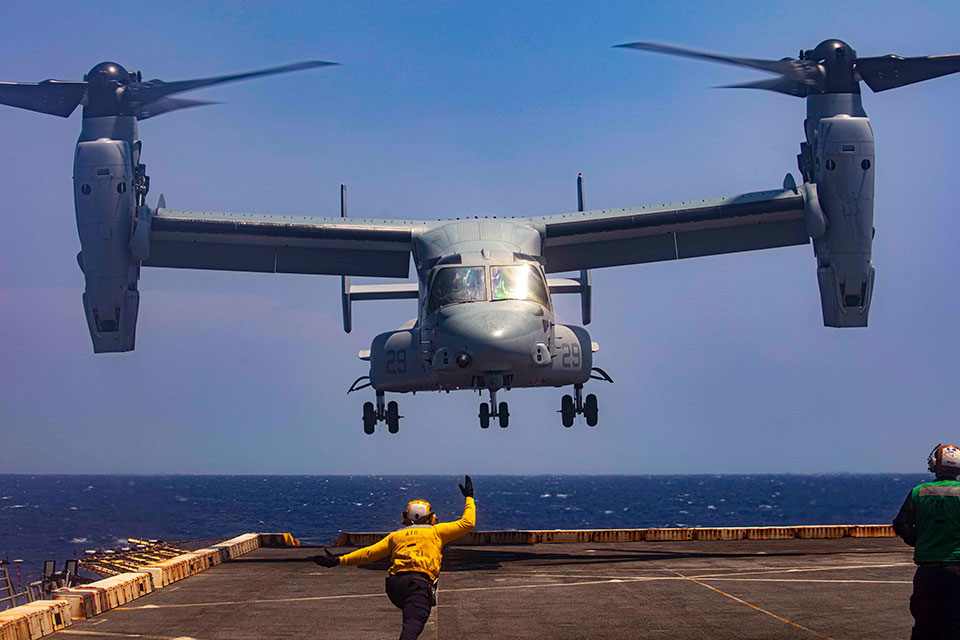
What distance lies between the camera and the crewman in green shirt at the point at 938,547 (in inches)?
294

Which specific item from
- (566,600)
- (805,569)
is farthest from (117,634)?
(805,569)

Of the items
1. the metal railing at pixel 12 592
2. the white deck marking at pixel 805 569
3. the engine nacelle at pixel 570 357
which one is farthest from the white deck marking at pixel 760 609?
the metal railing at pixel 12 592

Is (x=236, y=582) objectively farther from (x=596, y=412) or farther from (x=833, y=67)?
(x=833, y=67)

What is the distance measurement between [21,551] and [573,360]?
52.4 meters

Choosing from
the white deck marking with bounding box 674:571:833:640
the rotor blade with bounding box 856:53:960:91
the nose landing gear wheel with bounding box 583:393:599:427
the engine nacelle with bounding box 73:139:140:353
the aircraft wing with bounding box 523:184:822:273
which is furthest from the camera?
the nose landing gear wheel with bounding box 583:393:599:427

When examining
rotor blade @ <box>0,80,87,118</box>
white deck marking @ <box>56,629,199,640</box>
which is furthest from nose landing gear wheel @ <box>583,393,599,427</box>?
white deck marking @ <box>56,629,199,640</box>

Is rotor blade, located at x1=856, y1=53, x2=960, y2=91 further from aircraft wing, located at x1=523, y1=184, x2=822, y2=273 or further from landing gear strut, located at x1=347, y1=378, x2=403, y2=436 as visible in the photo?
landing gear strut, located at x1=347, y1=378, x2=403, y2=436

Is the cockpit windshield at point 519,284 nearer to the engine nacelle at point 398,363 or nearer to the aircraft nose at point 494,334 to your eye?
the aircraft nose at point 494,334

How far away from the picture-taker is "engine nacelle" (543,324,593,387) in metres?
22.1

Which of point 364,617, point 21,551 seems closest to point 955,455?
point 364,617

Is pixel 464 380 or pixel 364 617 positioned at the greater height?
pixel 464 380

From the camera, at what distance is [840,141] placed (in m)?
22.5

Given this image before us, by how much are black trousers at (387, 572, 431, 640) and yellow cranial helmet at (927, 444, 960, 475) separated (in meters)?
3.98

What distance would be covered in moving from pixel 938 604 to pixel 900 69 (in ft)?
61.6
